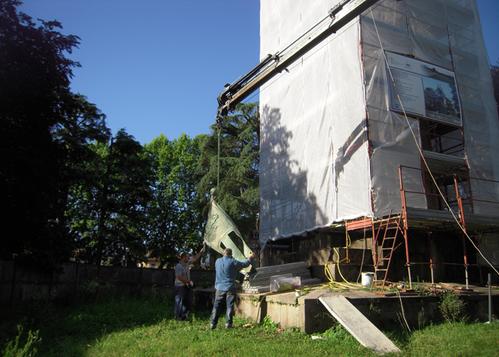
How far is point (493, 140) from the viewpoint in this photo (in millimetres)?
14875

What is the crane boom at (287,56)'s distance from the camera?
11750 millimetres

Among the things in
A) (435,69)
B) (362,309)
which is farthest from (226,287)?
(435,69)

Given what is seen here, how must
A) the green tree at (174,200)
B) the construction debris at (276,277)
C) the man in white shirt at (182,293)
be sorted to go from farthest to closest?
the green tree at (174,200) → the man in white shirt at (182,293) → the construction debris at (276,277)

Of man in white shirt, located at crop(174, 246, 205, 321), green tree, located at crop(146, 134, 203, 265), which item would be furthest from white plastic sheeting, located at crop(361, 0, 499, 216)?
green tree, located at crop(146, 134, 203, 265)

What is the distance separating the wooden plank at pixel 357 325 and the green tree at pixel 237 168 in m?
13.7

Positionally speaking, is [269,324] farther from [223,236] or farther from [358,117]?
[358,117]

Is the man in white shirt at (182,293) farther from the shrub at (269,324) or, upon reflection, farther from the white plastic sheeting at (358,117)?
the white plastic sheeting at (358,117)

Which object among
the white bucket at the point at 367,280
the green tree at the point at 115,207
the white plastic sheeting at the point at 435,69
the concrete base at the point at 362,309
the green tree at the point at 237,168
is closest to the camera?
the concrete base at the point at 362,309

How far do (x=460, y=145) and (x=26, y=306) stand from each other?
1460cm

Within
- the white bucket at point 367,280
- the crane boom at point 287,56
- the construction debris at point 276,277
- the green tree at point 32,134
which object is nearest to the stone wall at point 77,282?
the green tree at point 32,134

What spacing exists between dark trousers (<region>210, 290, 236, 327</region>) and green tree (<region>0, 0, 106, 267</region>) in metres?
7.05

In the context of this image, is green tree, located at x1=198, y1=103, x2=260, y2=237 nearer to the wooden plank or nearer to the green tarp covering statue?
the green tarp covering statue

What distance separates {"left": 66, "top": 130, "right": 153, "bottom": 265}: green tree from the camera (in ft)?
65.3

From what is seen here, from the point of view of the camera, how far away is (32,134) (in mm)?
12578
